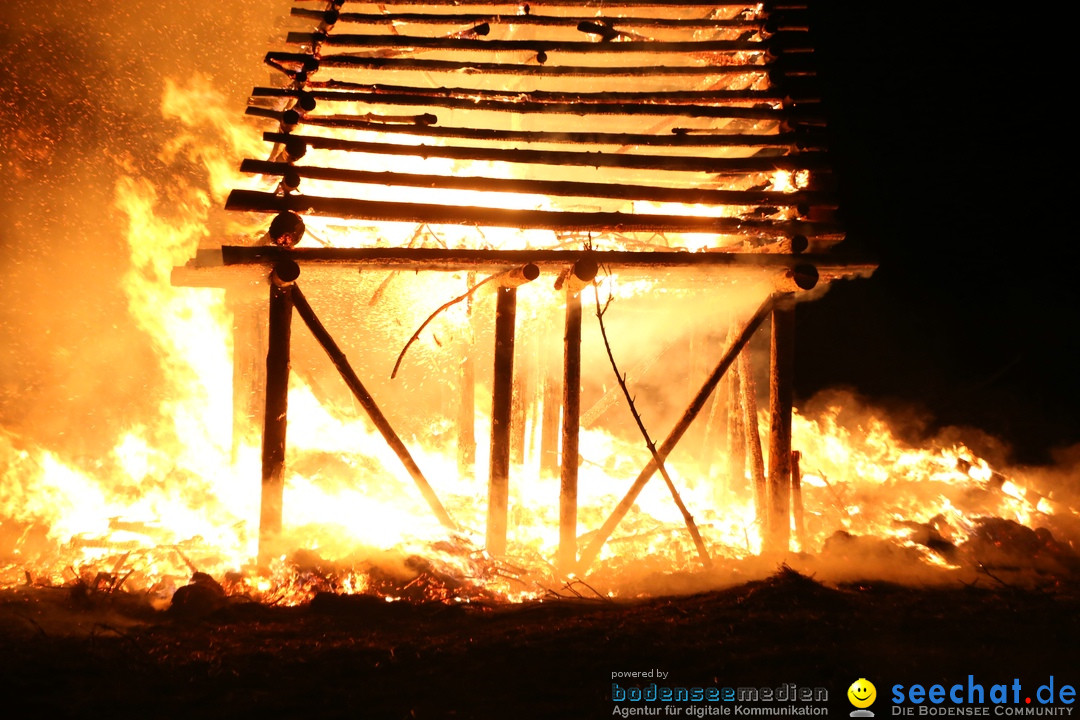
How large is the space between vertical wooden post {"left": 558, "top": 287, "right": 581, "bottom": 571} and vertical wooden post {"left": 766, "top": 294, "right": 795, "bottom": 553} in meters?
2.30

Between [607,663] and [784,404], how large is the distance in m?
3.83

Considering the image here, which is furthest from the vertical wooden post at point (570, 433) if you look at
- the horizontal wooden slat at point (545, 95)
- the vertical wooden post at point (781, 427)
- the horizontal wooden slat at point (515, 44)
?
the horizontal wooden slat at point (515, 44)

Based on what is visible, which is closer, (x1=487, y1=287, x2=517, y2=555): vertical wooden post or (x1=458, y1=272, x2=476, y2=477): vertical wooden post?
(x1=487, y1=287, x2=517, y2=555): vertical wooden post

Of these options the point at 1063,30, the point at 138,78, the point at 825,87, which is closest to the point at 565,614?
the point at 138,78

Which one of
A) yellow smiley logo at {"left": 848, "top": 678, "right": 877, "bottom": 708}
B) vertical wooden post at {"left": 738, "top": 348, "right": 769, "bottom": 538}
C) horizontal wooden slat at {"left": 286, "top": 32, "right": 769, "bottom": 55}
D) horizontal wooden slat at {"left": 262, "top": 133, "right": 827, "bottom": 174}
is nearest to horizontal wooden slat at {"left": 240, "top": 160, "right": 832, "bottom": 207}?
horizontal wooden slat at {"left": 262, "top": 133, "right": 827, "bottom": 174}

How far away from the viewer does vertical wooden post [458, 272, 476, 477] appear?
28.6 feet

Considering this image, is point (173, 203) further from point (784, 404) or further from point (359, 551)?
point (784, 404)

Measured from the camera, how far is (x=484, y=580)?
518 centimetres

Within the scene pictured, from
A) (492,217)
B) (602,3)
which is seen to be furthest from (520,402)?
(602,3)

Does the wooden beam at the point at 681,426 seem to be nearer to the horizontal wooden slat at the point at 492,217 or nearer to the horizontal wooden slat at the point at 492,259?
the horizontal wooden slat at the point at 492,259

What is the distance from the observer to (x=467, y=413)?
8.73 metres

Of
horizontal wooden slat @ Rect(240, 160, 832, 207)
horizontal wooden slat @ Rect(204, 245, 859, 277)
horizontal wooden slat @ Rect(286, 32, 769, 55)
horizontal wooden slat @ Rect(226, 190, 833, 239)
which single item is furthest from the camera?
horizontal wooden slat @ Rect(286, 32, 769, 55)

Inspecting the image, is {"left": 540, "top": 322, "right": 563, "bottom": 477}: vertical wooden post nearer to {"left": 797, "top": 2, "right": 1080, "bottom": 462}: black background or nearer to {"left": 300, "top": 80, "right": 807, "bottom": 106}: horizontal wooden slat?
{"left": 300, "top": 80, "right": 807, "bottom": 106}: horizontal wooden slat

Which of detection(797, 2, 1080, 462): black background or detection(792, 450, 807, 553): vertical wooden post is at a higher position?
detection(797, 2, 1080, 462): black background
